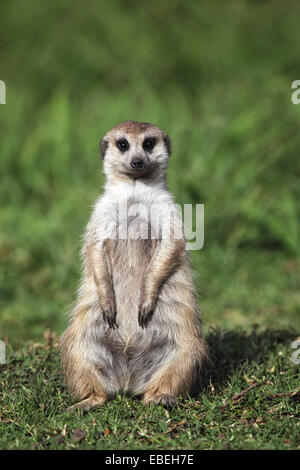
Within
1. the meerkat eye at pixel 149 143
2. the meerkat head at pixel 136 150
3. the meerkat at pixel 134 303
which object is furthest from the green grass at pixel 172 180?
the meerkat eye at pixel 149 143

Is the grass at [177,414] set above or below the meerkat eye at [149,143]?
below

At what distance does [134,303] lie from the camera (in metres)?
4.11

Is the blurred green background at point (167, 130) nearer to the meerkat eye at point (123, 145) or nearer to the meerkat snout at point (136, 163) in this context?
the meerkat eye at point (123, 145)

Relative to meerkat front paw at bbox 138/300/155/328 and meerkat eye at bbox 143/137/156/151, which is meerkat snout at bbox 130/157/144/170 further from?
meerkat front paw at bbox 138/300/155/328

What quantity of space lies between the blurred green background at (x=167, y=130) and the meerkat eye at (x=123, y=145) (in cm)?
59

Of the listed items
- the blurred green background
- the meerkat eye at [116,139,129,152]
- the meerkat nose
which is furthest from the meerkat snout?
the blurred green background

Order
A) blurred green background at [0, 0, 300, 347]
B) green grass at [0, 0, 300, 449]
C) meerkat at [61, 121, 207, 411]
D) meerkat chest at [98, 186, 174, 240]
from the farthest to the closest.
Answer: blurred green background at [0, 0, 300, 347] → meerkat chest at [98, 186, 174, 240] → meerkat at [61, 121, 207, 411] → green grass at [0, 0, 300, 449]

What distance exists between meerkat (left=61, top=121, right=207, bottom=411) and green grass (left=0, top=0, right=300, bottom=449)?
0.19m

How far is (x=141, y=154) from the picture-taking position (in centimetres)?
415

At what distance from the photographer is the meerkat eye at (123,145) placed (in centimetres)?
426

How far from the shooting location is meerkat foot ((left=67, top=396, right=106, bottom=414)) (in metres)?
3.87

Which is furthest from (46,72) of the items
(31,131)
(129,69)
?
(31,131)

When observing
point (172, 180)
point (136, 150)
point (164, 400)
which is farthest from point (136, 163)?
point (172, 180)

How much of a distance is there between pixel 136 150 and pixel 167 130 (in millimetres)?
4350
